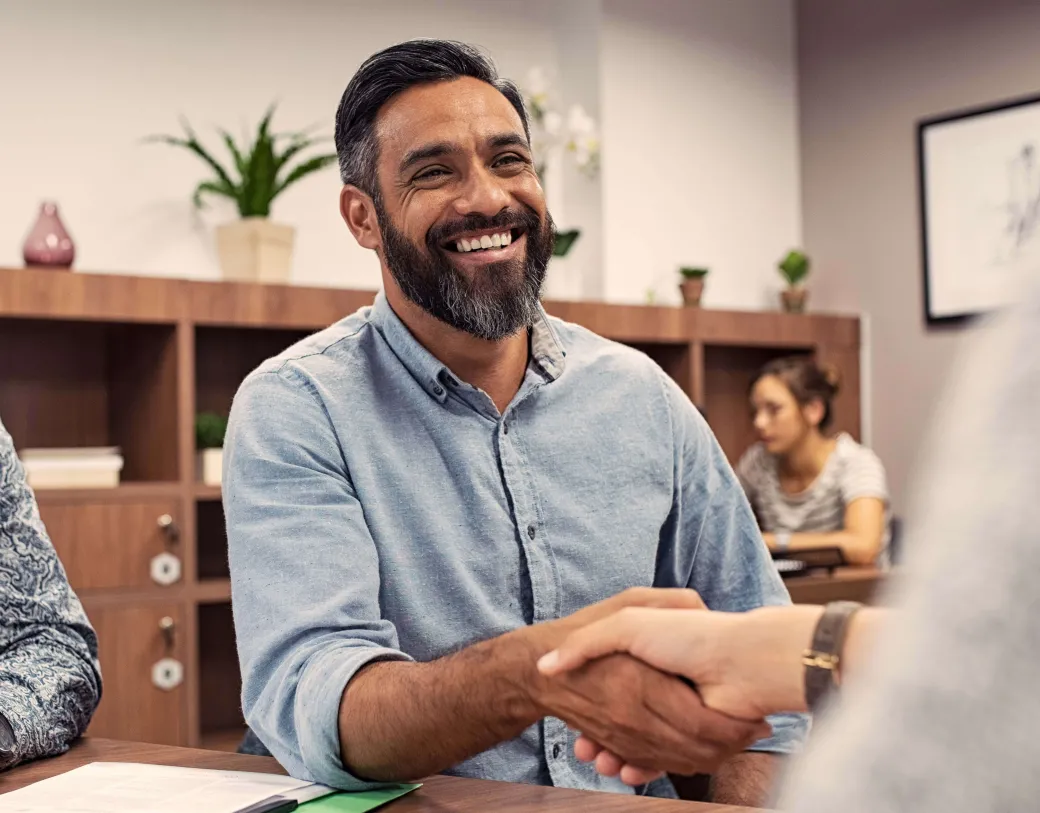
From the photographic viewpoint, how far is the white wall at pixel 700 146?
5078 mm

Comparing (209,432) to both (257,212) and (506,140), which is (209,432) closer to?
(257,212)

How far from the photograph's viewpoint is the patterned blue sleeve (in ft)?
4.49

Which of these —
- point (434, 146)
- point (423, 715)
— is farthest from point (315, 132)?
point (423, 715)

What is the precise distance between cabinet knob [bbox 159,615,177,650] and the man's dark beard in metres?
2.12

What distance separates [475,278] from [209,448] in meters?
2.21

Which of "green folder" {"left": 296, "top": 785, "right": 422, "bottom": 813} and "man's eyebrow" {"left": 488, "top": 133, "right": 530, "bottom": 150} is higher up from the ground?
"man's eyebrow" {"left": 488, "top": 133, "right": 530, "bottom": 150}

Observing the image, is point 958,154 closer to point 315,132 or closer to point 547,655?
point 315,132

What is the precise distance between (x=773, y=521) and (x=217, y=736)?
2.03 meters

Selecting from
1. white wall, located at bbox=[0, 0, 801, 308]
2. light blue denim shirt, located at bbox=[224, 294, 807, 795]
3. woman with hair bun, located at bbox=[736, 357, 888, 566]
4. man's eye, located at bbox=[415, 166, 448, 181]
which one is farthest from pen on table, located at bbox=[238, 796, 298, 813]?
woman with hair bun, located at bbox=[736, 357, 888, 566]

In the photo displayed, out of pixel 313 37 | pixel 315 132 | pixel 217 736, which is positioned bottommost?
pixel 217 736

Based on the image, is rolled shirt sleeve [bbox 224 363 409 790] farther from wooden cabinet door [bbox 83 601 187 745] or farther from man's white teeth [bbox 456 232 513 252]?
wooden cabinet door [bbox 83 601 187 745]

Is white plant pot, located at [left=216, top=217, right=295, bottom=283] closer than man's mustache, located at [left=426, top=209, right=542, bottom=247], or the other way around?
man's mustache, located at [left=426, top=209, right=542, bottom=247]

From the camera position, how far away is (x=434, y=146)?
66.0 inches

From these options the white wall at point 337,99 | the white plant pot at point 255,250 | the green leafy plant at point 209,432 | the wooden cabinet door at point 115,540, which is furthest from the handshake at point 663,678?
the white wall at point 337,99
